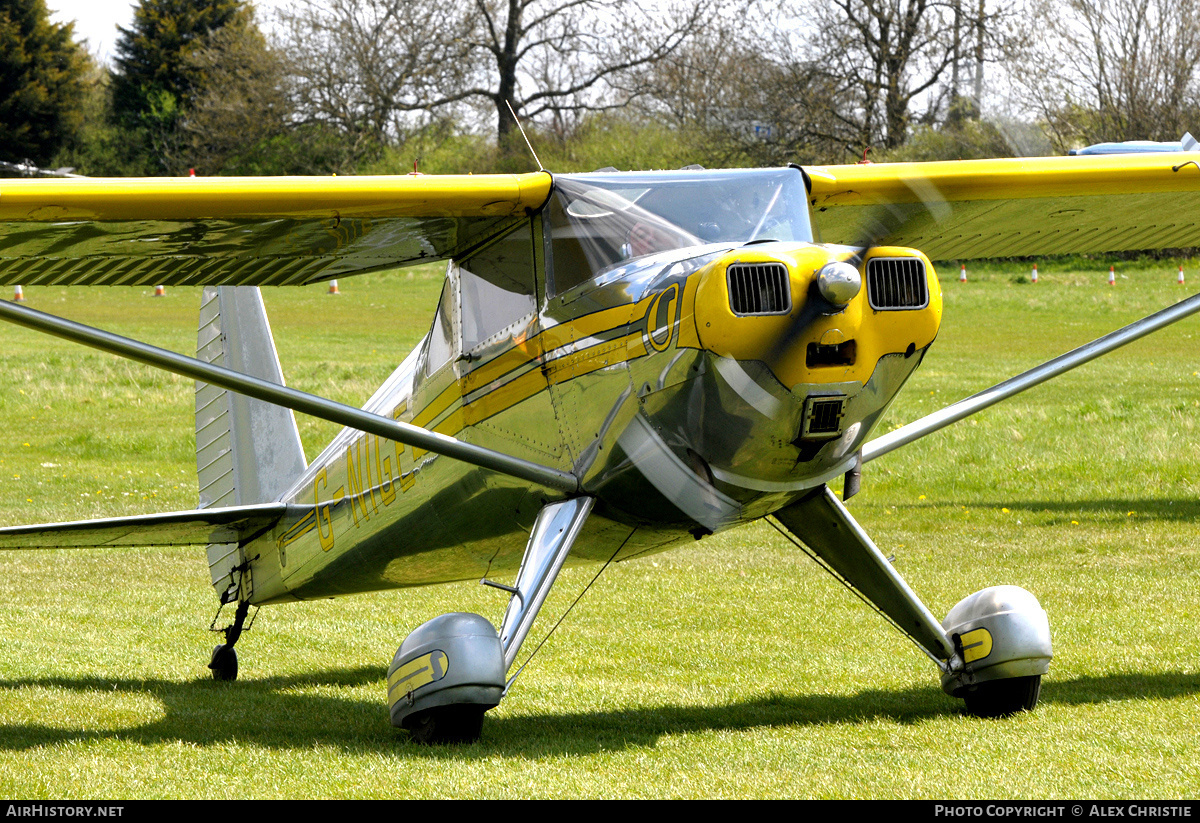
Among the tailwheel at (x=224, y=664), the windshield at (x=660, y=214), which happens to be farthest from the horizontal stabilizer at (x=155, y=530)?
the windshield at (x=660, y=214)

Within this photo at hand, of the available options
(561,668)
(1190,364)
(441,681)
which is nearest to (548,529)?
(441,681)

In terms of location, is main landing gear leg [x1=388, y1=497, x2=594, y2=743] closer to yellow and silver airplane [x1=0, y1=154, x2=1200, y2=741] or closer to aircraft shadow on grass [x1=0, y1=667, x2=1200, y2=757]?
yellow and silver airplane [x1=0, y1=154, x2=1200, y2=741]

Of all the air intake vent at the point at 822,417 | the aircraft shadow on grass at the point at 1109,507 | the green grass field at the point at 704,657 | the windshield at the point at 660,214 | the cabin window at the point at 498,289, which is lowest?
the aircraft shadow on grass at the point at 1109,507

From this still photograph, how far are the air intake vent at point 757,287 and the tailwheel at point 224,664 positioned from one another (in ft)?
15.1

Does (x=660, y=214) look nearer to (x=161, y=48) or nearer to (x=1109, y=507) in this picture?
(x=1109, y=507)

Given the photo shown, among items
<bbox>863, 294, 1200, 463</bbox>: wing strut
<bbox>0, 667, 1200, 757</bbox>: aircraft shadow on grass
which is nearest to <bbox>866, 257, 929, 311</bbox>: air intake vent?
<bbox>863, 294, 1200, 463</bbox>: wing strut

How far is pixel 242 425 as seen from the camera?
8.67 meters

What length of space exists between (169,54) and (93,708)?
175ft

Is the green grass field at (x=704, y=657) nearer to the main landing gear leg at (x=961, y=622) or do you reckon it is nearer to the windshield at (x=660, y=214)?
the main landing gear leg at (x=961, y=622)

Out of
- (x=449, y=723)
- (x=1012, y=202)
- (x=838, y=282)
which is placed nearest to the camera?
(x=838, y=282)

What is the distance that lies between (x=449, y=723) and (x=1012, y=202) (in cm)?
404

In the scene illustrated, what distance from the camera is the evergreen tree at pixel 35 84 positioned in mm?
52750

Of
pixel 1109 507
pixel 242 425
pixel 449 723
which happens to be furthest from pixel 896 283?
pixel 1109 507

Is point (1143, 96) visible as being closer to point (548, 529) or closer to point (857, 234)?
point (857, 234)
